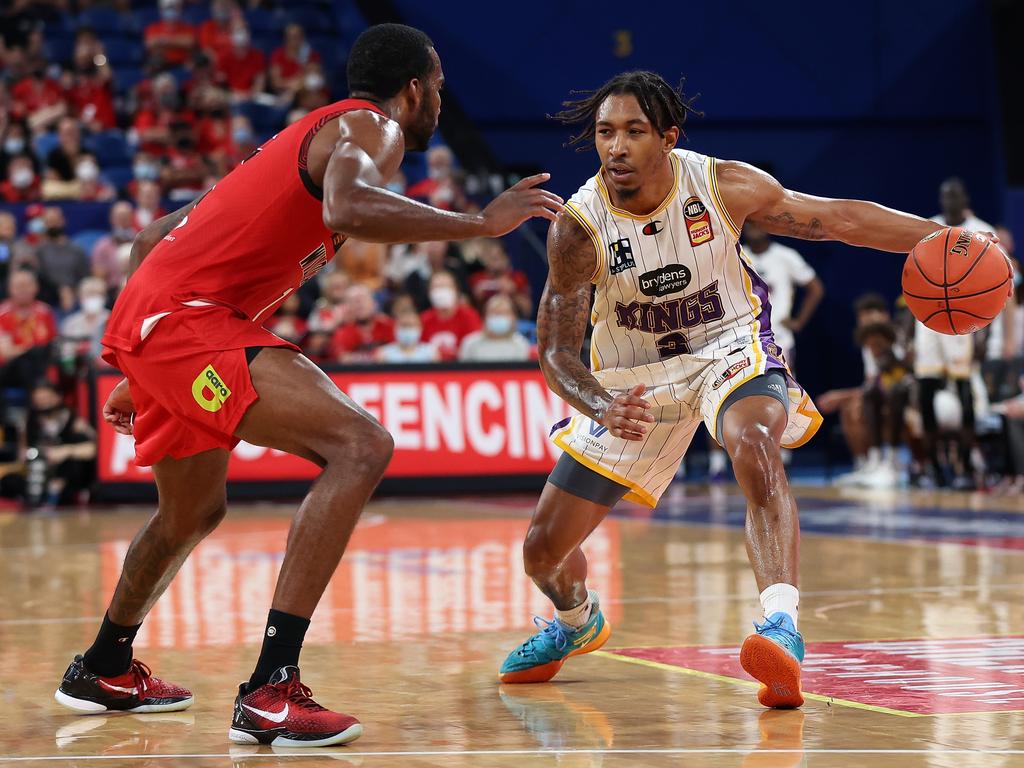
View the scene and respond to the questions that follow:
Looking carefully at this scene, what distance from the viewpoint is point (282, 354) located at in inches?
190

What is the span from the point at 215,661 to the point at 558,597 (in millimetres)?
1391

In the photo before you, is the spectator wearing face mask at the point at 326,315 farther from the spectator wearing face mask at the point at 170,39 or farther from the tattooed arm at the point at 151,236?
the tattooed arm at the point at 151,236

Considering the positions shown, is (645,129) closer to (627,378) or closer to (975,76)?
(627,378)

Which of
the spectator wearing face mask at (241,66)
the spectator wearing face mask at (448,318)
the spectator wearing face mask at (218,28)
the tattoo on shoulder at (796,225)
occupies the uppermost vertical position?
the spectator wearing face mask at (218,28)

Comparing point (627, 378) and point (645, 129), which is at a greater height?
point (645, 129)

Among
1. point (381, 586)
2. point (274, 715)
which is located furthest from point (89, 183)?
point (274, 715)

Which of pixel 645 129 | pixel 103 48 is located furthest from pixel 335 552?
pixel 103 48

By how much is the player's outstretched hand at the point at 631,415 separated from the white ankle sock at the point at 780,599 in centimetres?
66

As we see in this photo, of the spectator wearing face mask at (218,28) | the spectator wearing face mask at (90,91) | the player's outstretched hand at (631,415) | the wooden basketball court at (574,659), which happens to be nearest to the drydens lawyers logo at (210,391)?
the wooden basketball court at (574,659)

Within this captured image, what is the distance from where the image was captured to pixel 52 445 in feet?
47.5

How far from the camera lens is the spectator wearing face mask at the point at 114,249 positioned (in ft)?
52.7

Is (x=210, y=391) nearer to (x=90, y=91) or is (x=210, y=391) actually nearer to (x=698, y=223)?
(x=698, y=223)

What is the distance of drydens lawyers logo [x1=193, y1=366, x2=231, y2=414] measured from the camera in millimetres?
4754

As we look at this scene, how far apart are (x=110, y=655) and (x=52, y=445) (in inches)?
379
